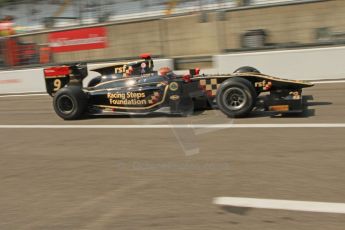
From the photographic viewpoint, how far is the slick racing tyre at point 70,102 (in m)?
8.13

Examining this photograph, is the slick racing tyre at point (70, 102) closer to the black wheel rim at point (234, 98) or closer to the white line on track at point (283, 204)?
the black wheel rim at point (234, 98)

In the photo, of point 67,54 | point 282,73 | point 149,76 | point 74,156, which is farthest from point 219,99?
point 67,54

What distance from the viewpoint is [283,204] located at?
3641mm

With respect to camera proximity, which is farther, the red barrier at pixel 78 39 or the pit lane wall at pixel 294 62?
the red barrier at pixel 78 39

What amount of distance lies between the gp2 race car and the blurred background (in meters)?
3.09

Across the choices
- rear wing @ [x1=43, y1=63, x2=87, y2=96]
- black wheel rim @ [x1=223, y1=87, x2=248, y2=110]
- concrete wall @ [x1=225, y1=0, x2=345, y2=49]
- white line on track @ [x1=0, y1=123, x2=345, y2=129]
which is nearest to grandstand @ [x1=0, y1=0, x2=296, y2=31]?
concrete wall @ [x1=225, y1=0, x2=345, y2=49]

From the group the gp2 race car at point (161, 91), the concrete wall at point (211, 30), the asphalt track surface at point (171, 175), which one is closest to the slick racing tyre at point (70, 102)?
the gp2 race car at point (161, 91)

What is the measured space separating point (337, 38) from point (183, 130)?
5465mm

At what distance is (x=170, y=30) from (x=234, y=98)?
6265 millimetres

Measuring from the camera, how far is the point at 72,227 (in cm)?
357

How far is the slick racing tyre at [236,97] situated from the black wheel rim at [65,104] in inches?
116

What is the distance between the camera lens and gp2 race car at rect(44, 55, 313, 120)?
6.86m

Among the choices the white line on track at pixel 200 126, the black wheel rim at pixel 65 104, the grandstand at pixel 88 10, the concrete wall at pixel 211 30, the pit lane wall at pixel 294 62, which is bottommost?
the white line on track at pixel 200 126

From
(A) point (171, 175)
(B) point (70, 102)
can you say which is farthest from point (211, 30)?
(A) point (171, 175)
